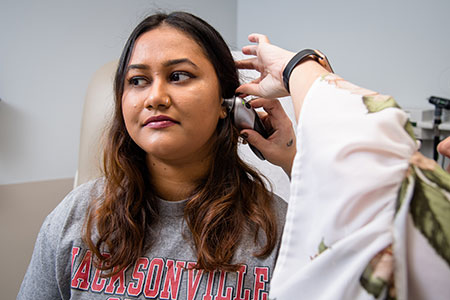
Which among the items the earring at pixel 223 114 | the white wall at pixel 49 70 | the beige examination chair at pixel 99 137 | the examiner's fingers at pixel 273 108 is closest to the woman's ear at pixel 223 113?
the earring at pixel 223 114

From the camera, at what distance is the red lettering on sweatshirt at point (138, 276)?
0.84 meters

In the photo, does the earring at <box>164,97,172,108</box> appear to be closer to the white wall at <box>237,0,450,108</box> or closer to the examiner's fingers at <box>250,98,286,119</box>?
the examiner's fingers at <box>250,98,286,119</box>

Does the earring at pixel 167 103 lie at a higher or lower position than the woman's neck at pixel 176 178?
higher

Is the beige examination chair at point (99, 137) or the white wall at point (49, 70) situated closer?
the beige examination chair at point (99, 137)

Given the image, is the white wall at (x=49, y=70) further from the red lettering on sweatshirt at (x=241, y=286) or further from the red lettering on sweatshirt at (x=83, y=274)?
the red lettering on sweatshirt at (x=241, y=286)

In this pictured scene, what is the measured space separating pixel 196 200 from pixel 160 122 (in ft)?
0.77

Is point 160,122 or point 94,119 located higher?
point 160,122

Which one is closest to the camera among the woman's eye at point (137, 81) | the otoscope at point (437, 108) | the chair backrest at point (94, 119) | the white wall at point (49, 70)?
the woman's eye at point (137, 81)

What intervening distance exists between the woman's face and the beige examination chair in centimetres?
55

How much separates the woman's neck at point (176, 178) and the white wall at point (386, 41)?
96cm

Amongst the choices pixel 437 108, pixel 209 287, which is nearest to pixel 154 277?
pixel 209 287

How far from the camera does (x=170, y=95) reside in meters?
0.87

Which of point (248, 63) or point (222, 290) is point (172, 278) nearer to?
point (222, 290)

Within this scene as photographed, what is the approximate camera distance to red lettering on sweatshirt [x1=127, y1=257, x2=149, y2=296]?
2.77ft
